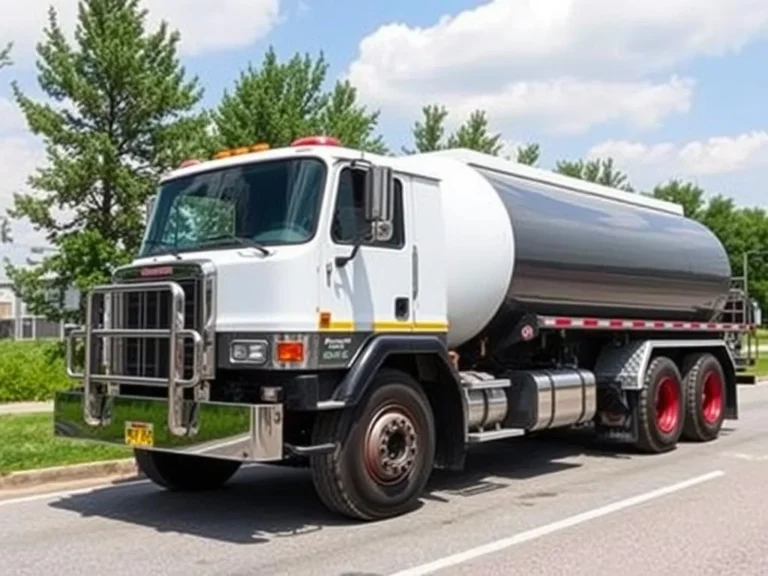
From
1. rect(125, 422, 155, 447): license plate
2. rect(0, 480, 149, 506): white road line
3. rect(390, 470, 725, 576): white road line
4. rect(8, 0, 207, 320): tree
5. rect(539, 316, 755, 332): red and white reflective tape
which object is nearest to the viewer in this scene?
rect(390, 470, 725, 576): white road line

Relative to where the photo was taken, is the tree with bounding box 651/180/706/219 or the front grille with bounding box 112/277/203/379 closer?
the front grille with bounding box 112/277/203/379

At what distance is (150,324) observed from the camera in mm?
8086

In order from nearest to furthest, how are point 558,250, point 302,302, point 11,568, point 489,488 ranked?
point 11,568
point 302,302
point 489,488
point 558,250

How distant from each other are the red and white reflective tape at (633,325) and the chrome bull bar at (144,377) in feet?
14.1

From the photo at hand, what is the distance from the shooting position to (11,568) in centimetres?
665

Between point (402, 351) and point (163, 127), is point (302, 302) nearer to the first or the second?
point (402, 351)

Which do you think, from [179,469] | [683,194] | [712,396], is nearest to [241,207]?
[179,469]

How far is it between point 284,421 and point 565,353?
16.7 ft

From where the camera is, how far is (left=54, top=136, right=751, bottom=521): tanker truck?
7.67 metres

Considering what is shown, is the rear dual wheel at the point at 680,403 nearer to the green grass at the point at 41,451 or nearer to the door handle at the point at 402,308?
the door handle at the point at 402,308

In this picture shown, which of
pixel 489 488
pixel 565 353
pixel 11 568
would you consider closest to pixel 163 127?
pixel 565 353

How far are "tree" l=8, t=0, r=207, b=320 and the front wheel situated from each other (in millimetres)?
15985

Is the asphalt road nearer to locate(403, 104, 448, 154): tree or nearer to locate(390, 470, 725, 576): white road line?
locate(390, 470, 725, 576): white road line

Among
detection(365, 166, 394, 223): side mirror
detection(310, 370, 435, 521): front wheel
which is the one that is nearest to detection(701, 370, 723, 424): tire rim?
detection(310, 370, 435, 521): front wheel
